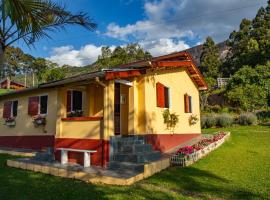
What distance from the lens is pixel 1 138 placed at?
15883mm

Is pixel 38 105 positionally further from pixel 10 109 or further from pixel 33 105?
pixel 10 109

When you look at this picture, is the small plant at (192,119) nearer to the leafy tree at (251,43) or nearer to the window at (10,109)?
the window at (10,109)

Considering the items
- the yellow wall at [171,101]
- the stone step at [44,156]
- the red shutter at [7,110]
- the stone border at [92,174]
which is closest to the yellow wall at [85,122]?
the stone step at [44,156]

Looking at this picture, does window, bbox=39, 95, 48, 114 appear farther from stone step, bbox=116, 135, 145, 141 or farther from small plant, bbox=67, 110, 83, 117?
stone step, bbox=116, 135, 145, 141

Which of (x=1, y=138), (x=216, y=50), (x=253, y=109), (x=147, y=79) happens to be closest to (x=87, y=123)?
(x=147, y=79)

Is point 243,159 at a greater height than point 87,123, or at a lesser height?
lesser

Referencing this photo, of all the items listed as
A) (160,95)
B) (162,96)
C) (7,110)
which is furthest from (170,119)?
(7,110)

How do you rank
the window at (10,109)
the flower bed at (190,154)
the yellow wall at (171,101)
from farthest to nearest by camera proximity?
the window at (10,109) → the yellow wall at (171,101) → the flower bed at (190,154)

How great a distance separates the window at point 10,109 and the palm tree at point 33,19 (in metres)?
12.9

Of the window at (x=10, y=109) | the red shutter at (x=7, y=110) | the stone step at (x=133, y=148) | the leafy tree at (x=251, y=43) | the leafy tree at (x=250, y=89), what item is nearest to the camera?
the stone step at (x=133, y=148)

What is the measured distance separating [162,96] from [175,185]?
4999 mm

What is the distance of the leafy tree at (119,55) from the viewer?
41431 millimetres

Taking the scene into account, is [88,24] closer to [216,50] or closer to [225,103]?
[225,103]

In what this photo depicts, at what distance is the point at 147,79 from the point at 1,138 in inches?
427
